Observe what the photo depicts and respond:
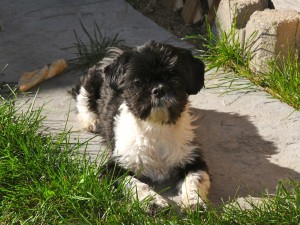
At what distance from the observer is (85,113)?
611 centimetres

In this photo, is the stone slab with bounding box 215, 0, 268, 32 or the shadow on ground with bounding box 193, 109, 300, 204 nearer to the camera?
the shadow on ground with bounding box 193, 109, 300, 204

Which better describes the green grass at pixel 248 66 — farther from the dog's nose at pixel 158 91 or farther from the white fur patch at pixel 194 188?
the dog's nose at pixel 158 91

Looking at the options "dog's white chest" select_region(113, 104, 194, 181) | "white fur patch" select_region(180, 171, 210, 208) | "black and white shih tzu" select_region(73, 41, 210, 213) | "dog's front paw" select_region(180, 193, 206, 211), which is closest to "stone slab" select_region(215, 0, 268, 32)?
"black and white shih tzu" select_region(73, 41, 210, 213)

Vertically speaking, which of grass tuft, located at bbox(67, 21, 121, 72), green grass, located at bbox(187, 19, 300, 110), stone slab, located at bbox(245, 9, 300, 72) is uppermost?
stone slab, located at bbox(245, 9, 300, 72)

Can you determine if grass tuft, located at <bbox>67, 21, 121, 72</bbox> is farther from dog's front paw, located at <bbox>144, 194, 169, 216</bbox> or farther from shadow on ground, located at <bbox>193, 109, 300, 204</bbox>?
dog's front paw, located at <bbox>144, 194, 169, 216</bbox>

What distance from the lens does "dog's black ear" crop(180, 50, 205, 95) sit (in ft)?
16.3

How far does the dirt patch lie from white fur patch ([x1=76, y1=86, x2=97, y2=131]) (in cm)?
201

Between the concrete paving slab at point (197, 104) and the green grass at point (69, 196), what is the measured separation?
1.33ft

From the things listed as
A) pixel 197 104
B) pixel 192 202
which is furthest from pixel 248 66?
pixel 192 202

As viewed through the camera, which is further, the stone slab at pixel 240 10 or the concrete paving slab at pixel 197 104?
the stone slab at pixel 240 10

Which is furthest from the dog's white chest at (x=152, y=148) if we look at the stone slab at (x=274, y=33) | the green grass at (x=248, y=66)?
the stone slab at (x=274, y=33)

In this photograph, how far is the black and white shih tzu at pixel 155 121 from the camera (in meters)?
4.80

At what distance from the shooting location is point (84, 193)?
470cm

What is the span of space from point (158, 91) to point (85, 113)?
1.51m
